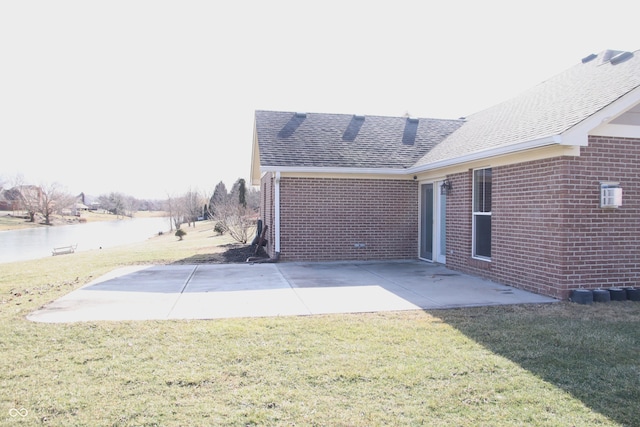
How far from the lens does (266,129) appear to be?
13938 mm

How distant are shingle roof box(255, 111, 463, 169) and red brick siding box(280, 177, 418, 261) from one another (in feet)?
1.88

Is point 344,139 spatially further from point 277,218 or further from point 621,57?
point 621,57

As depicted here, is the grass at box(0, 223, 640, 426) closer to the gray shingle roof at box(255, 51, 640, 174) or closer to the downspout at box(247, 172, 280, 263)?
the gray shingle roof at box(255, 51, 640, 174)

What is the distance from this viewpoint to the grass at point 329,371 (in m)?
3.35

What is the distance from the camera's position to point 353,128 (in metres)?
14.9

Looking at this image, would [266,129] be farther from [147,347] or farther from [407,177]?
[147,347]

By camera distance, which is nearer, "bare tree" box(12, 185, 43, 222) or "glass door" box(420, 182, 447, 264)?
"glass door" box(420, 182, 447, 264)

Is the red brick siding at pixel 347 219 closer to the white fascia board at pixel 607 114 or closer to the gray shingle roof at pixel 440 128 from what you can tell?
the gray shingle roof at pixel 440 128

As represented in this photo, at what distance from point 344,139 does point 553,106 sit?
6222 millimetres

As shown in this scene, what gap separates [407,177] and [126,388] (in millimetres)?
10330

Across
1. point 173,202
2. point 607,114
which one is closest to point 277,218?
point 607,114

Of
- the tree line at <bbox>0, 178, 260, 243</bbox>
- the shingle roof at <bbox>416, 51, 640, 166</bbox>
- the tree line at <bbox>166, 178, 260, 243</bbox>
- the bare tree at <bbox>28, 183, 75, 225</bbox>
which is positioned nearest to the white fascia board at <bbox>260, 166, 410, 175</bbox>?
the shingle roof at <bbox>416, 51, 640, 166</bbox>

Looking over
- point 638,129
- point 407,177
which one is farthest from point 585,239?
point 407,177

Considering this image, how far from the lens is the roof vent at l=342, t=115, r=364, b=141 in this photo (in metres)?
14.0
